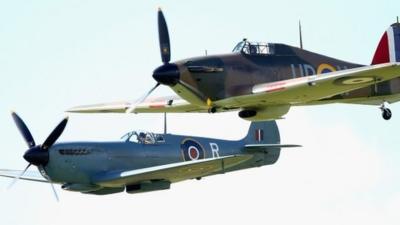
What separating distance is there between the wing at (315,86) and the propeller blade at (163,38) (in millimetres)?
1933

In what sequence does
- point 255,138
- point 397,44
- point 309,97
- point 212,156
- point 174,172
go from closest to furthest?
point 309,97
point 397,44
point 174,172
point 212,156
point 255,138

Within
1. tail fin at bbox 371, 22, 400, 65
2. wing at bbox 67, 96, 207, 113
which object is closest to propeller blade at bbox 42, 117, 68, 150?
wing at bbox 67, 96, 207, 113

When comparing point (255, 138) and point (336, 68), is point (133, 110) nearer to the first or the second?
point (336, 68)

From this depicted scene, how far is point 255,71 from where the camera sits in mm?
34656

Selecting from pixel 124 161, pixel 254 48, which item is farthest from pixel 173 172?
pixel 254 48

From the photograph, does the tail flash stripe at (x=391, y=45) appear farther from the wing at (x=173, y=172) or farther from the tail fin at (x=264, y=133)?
the tail fin at (x=264, y=133)

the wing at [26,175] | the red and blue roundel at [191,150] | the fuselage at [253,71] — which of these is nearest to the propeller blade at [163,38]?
the fuselage at [253,71]

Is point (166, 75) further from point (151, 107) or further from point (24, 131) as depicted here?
point (24, 131)

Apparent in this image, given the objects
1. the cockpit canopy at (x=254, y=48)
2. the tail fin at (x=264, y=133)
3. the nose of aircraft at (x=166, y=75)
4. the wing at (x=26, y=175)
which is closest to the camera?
the nose of aircraft at (x=166, y=75)

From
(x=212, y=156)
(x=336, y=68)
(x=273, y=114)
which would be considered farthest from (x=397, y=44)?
(x=212, y=156)

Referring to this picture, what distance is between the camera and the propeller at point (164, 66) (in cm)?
3334

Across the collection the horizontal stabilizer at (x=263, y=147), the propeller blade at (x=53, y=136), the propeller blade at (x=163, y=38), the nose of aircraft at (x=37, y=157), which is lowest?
the horizontal stabilizer at (x=263, y=147)

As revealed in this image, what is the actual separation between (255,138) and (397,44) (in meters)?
16.3

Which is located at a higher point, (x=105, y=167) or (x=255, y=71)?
(x=255, y=71)
